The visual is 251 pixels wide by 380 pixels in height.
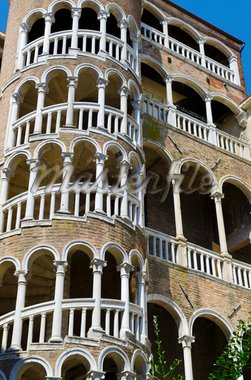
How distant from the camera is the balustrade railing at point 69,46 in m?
17.8

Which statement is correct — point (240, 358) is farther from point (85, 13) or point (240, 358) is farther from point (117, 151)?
point (85, 13)

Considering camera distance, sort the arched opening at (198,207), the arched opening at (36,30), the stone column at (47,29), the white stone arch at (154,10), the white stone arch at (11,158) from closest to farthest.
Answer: the white stone arch at (11,158), the stone column at (47,29), the arched opening at (36,30), the arched opening at (198,207), the white stone arch at (154,10)

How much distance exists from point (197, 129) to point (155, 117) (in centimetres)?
222

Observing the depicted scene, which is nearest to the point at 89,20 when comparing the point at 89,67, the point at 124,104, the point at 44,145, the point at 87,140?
the point at 89,67

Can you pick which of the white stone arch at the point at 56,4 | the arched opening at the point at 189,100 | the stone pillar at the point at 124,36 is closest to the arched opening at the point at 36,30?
the white stone arch at the point at 56,4

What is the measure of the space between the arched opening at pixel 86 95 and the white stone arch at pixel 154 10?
698 cm

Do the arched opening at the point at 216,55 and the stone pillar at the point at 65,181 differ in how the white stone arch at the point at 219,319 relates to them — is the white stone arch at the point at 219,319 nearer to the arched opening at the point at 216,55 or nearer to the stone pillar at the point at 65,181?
the stone pillar at the point at 65,181

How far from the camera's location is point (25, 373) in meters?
13.8

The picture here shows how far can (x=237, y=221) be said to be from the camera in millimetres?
21719

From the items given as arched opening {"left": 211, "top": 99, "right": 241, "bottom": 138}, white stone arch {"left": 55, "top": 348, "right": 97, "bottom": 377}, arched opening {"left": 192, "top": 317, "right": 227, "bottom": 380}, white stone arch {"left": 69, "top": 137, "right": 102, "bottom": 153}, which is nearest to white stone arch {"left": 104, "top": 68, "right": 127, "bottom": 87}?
white stone arch {"left": 69, "top": 137, "right": 102, "bottom": 153}

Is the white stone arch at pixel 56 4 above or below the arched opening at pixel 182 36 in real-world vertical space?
below

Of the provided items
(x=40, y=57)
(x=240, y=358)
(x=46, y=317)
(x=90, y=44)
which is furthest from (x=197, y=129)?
(x=240, y=358)

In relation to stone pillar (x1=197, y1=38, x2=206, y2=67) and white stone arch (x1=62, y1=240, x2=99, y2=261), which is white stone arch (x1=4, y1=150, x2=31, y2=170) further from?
stone pillar (x1=197, y1=38, x2=206, y2=67)

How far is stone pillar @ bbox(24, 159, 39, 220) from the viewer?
Result: 1461 centimetres
